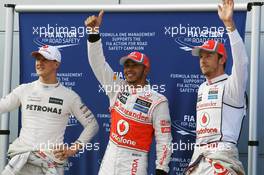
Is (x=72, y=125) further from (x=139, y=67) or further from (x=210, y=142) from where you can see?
(x=210, y=142)

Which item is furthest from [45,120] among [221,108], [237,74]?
[237,74]

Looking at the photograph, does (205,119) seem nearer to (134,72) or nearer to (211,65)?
(211,65)

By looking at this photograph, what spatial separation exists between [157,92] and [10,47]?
1.31m

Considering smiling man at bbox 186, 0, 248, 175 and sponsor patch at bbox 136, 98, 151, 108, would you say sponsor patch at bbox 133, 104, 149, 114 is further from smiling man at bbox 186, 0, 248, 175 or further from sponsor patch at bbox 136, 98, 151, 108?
smiling man at bbox 186, 0, 248, 175

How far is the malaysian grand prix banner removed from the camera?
194 inches

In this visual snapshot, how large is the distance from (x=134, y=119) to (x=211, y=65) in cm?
69

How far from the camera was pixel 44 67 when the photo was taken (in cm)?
474

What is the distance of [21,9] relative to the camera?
521 cm

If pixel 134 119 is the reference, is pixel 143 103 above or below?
above

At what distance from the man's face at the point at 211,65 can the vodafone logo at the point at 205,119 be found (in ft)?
0.95

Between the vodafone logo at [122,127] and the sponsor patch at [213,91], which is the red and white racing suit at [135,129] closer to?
the vodafone logo at [122,127]

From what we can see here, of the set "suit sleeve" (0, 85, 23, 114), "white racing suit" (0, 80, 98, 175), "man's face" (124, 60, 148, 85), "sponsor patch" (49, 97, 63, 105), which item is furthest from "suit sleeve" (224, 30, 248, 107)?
"suit sleeve" (0, 85, 23, 114)

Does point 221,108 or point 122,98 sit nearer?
point 221,108

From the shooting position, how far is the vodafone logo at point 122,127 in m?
4.53
